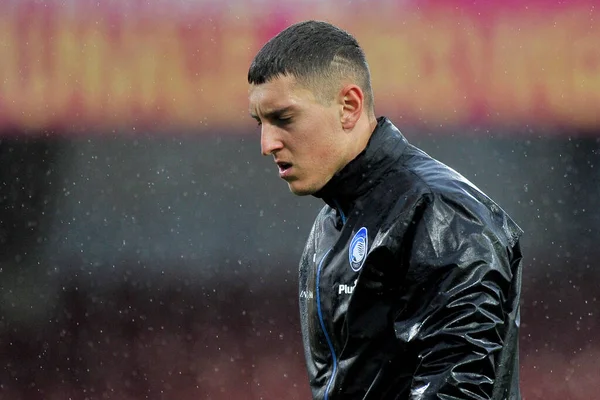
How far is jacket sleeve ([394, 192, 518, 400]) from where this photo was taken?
146 centimetres

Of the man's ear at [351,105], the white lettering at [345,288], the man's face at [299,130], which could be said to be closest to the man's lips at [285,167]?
the man's face at [299,130]

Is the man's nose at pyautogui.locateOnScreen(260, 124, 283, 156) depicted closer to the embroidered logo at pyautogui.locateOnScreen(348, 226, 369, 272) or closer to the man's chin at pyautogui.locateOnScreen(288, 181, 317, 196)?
the man's chin at pyautogui.locateOnScreen(288, 181, 317, 196)

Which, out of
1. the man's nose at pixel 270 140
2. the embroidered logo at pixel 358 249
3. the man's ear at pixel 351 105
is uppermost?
the man's ear at pixel 351 105

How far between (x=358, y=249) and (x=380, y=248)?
8 cm

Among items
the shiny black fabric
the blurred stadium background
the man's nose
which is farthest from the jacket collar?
the blurred stadium background

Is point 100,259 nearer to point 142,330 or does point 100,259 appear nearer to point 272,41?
point 142,330

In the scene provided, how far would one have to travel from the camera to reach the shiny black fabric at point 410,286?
147 centimetres

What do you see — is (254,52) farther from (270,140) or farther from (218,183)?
(270,140)

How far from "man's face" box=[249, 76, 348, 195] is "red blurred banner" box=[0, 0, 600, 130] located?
11.6 feet

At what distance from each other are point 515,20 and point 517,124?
21.1 inches

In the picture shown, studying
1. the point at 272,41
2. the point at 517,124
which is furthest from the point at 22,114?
the point at 272,41

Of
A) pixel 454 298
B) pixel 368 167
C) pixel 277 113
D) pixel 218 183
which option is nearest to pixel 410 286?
pixel 454 298

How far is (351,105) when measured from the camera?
1.73m

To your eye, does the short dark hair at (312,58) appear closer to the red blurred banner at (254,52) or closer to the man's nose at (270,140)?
the man's nose at (270,140)
